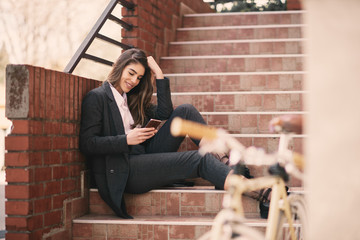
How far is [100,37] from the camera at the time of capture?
3672 mm

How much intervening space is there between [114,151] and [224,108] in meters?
1.46

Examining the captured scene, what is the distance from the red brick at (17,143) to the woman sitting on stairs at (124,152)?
53 centimetres

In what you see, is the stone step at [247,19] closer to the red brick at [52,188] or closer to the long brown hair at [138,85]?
the long brown hair at [138,85]

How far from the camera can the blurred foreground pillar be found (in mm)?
1116

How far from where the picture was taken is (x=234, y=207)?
1294 mm

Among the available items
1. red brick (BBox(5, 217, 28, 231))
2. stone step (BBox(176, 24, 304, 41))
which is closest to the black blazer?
red brick (BBox(5, 217, 28, 231))

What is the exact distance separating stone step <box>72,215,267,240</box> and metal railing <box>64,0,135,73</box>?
1.01 meters

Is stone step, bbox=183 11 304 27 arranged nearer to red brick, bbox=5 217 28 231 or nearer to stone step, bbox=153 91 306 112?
stone step, bbox=153 91 306 112

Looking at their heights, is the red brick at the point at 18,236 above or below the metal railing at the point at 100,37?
below

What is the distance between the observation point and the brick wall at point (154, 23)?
450 cm

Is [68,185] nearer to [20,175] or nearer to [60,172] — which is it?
[60,172]

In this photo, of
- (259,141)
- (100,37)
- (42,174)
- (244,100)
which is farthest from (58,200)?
(244,100)

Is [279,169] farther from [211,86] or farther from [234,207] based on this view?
[211,86]

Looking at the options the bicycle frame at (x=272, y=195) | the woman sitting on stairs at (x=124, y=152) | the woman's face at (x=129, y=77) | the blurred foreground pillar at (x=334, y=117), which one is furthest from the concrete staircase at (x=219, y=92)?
the blurred foreground pillar at (x=334, y=117)
